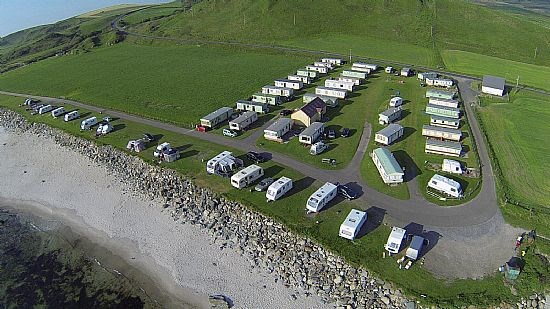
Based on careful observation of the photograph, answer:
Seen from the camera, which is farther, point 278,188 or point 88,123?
point 88,123

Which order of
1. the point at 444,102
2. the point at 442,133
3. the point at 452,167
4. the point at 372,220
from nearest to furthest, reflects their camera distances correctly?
the point at 372,220 < the point at 452,167 < the point at 442,133 < the point at 444,102

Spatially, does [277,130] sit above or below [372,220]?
above

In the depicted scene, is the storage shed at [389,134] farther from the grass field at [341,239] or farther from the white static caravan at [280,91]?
the white static caravan at [280,91]

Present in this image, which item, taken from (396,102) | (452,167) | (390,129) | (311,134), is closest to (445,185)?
(452,167)

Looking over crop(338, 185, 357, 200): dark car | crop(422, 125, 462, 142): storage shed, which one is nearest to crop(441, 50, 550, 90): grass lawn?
crop(422, 125, 462, 142): storage shed

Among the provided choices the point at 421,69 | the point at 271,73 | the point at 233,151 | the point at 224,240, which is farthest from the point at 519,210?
the point at 271,73

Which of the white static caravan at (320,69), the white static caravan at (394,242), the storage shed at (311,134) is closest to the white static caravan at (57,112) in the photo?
the storage shed at (311,134)

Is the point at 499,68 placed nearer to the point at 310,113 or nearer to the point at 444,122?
the point at 444,122

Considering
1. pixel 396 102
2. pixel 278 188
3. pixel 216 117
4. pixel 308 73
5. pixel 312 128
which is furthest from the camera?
pixel 308 73
